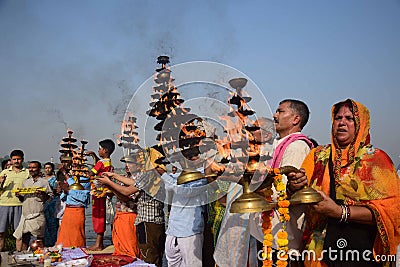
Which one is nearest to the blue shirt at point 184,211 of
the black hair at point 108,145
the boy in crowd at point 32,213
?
the black hair at point 108,145

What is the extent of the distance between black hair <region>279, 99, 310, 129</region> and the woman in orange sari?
54cm

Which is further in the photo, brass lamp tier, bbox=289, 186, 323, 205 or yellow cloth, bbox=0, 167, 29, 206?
yellow cloth, bbox=0, 167, 29, 206

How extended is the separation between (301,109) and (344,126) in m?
0.66

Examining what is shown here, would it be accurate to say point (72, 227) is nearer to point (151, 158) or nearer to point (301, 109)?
point (151, 158)

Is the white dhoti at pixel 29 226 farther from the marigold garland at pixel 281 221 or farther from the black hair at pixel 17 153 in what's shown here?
the marigold garland at pixel 281 221

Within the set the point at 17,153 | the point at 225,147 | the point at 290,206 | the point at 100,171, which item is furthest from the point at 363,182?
the point at 17,153

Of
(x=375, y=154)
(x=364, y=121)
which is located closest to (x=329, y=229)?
(x=375, y=154)

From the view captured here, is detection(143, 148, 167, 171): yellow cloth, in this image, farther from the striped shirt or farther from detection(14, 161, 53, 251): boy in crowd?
detection(14, 161, 53, 251): boy in crowd

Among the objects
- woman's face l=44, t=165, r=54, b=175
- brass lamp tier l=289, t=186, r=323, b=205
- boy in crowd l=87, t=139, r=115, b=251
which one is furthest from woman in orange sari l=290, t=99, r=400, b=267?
woman's face l=44, t=165, r=54, b=175

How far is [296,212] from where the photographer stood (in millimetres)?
2746

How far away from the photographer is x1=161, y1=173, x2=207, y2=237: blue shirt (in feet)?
12.6

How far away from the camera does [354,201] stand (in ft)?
8.09

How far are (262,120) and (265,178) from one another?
42.1 inches

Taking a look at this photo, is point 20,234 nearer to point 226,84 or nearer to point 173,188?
point 173,188
